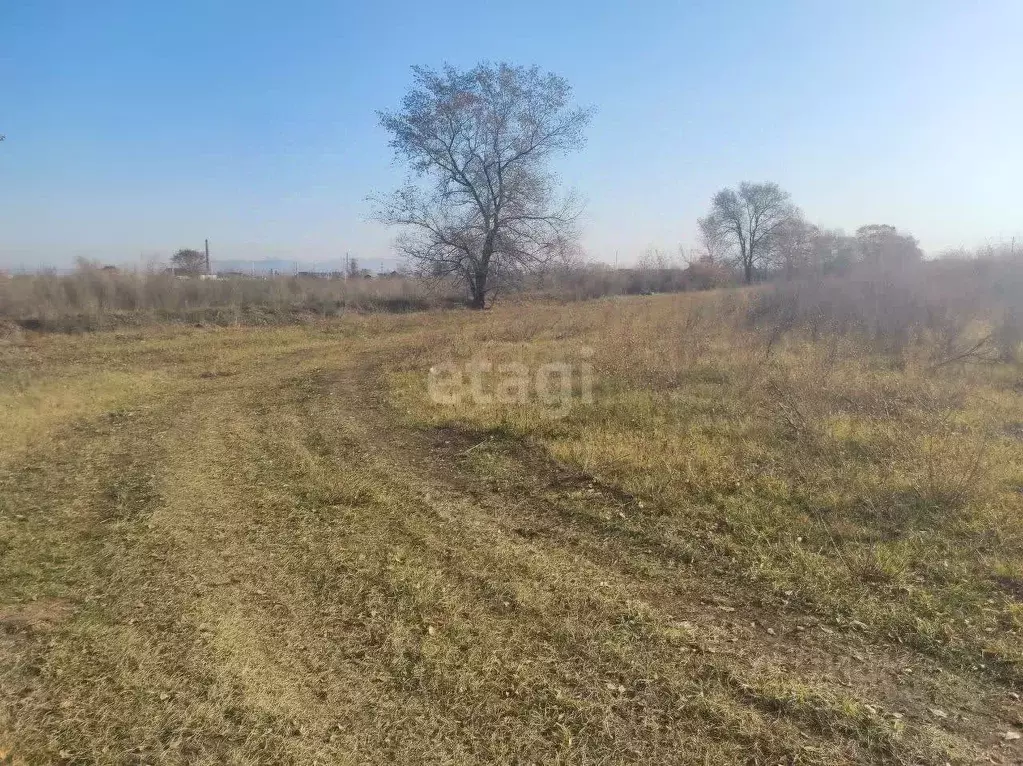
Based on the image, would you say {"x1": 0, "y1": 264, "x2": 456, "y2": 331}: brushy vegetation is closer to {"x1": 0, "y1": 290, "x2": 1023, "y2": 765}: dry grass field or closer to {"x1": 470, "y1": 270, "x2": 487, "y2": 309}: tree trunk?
{"x1": 470, "y1": 270, "x2": 487, "y2": 309}: tree trunk

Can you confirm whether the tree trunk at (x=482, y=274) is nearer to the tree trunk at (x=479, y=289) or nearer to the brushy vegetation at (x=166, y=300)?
the tree trunk at (x=479, y=289)

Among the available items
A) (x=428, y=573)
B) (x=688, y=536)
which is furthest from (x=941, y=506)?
(x=428, y=573)

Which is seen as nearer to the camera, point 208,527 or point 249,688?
point 249,688

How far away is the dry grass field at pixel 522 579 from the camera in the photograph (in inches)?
91.1

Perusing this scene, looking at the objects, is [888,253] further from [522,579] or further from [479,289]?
[522,579]

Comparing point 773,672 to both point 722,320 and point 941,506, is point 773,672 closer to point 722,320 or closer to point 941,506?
point 941,506

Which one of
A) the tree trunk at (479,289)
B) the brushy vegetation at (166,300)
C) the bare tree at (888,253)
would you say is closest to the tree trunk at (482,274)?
the tree trunk at (479,289)

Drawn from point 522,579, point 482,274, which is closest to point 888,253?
point 482,274

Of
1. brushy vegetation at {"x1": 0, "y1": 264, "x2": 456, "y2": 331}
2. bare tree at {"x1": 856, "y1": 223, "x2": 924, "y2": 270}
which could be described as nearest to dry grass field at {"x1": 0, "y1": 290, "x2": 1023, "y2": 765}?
brushy vegetation at {"x1": 0, "y1": 264, "x2": 456, "y2": 331}

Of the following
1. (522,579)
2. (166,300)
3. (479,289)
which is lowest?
(522,579)

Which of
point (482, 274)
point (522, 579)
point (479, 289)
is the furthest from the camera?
point (479, 289)

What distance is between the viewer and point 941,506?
423cm

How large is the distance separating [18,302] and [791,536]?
774 inches

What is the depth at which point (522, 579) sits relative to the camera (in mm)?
3416
